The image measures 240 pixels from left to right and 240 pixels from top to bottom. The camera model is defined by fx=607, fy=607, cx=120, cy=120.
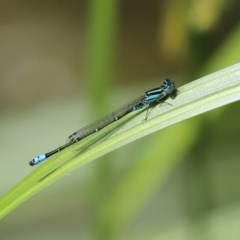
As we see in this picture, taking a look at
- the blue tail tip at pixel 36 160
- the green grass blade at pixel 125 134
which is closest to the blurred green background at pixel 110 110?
the blue tail tip at pixel 36 160

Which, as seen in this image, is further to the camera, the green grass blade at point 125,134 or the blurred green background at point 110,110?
the blurred green background at point 110,110

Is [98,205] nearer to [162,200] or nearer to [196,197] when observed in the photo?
[196,197]

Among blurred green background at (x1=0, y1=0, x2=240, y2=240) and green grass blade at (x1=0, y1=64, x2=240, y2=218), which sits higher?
blurred green background at (x1=0, y1=0, x2=240, y2=240)

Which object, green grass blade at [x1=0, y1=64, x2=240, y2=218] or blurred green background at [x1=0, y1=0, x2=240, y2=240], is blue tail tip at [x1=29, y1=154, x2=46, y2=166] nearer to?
blurred green background at [x1=0, y1=0, x2=240, y2=240]

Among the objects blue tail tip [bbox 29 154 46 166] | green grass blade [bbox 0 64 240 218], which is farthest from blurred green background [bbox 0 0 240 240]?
green grass blade [bbox 0 64 240 218]

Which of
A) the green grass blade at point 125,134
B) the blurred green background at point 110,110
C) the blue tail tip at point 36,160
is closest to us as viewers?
the green grass blade at point 125,134

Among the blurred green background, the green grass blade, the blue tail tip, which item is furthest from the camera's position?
the blurred green background

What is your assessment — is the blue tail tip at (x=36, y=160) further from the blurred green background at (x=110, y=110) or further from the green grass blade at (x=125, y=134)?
the green grass blade at (x=125, y=134)

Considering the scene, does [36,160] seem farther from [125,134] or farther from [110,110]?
[125,134]

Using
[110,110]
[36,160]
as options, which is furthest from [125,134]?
[110,110]
